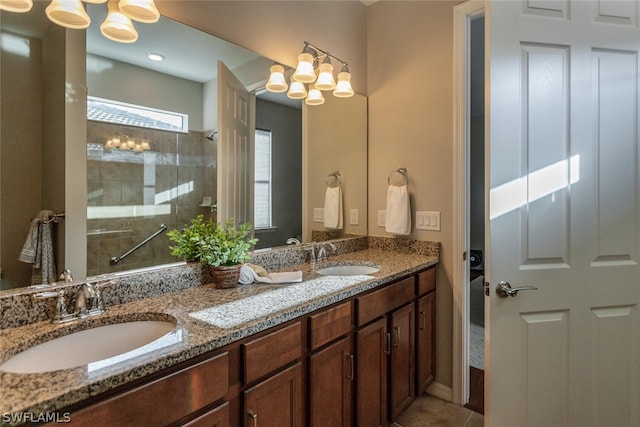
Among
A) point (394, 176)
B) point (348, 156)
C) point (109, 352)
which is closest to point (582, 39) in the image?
point (394, 176)

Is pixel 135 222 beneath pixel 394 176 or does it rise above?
beneath

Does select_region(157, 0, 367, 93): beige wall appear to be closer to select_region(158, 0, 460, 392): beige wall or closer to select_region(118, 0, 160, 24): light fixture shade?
select_region(158, 0, 460, 392): beige wall

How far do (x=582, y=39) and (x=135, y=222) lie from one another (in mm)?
2021

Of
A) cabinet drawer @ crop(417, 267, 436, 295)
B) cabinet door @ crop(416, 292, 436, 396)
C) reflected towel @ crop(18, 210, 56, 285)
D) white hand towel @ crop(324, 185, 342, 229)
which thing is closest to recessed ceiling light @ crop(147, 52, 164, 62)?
reflected towel @ crop(18, 210, 56, 285)

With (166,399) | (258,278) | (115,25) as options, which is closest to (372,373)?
(258,278)

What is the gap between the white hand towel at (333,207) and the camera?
7.82 ft

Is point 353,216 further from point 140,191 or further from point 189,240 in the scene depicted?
point 140,191

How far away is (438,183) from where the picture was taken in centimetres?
218

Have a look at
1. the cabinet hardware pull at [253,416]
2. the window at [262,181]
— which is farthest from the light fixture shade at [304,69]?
the cabinet hardware pull at [253,416]

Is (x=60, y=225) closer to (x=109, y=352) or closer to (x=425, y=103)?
(x=109, y=352)

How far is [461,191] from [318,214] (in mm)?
943

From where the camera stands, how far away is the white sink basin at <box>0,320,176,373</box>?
88 centimetres

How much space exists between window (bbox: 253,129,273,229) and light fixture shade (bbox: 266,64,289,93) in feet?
0.82

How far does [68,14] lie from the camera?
1.11 meters
